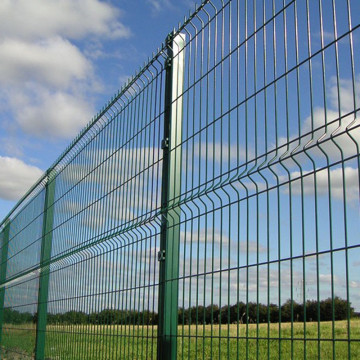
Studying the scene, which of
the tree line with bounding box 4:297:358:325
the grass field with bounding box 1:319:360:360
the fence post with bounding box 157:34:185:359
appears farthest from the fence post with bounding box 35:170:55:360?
the fence post with bounding box 157:34:185:359

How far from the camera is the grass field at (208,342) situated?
3.43 meters

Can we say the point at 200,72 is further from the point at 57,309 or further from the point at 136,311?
the point at 57,309

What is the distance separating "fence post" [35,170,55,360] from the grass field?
1.02 feet

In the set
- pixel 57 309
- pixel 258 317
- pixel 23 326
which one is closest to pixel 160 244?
pixel 258 317

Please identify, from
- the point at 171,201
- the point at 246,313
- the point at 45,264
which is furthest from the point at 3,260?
the point at 246,313

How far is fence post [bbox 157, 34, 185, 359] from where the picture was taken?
4.45 meters

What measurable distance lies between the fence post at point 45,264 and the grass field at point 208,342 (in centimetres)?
31

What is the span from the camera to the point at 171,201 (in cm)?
462

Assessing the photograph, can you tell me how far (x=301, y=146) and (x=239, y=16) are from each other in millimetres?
1075

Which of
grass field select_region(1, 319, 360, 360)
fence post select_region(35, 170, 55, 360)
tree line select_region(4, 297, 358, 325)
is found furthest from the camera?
fence post select_region(35, 170, 55, 360)

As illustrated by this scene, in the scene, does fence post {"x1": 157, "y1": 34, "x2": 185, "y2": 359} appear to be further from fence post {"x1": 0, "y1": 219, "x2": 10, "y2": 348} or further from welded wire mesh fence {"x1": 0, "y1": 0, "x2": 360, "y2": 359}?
fence post {"x1": 0, "y1": 219, "x2": 10, "y2": 348}

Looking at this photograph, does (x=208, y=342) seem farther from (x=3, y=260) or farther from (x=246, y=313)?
(x=3, y=260)

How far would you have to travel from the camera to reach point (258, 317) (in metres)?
3.21

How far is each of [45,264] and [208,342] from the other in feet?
15.0
